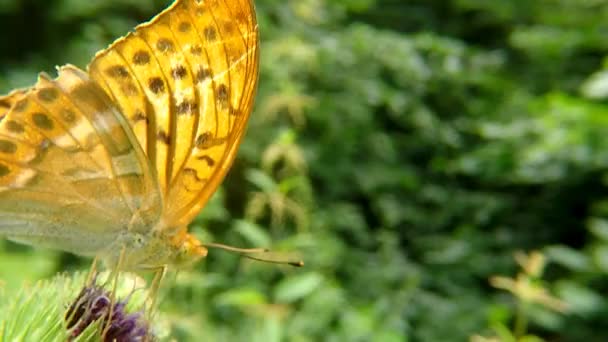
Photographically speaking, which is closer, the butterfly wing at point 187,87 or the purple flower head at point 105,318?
the purple flower head at point 105,318

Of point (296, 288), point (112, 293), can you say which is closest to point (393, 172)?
point (296, 288)

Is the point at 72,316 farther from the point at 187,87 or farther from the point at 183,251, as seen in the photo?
the point at 187,87

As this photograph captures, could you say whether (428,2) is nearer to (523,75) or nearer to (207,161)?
(523,75)

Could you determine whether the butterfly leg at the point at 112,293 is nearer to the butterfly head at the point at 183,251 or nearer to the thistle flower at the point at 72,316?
the thistle flower at the point at 72,316

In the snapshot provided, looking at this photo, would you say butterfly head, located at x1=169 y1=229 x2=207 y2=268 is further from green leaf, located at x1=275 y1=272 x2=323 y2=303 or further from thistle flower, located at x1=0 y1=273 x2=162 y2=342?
green leaf, located at x1=275 y1=272 x2=323 y2=303

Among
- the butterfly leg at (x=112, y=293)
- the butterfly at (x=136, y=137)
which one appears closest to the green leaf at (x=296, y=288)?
the butterfly at (x=136, y=137)

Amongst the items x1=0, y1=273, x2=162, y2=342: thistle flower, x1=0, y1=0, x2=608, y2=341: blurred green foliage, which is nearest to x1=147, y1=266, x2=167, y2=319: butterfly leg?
x1=0, y1=273, x2=162, y2=342: thistle flower
